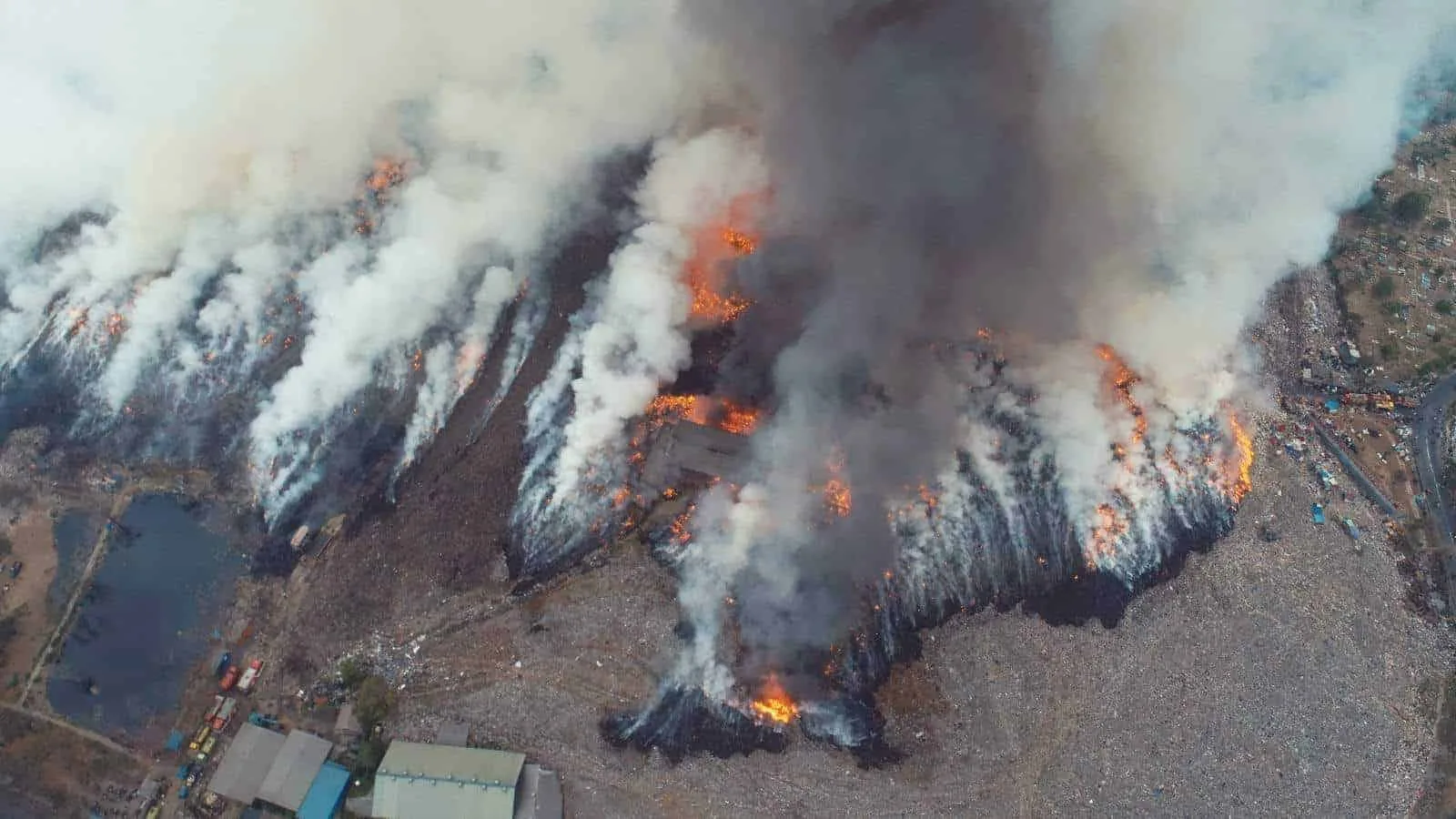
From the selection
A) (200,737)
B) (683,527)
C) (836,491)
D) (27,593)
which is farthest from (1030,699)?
(27,593)

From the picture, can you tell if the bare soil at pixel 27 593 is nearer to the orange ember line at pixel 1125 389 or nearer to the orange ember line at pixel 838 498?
the orange ember line at pixel 838 498

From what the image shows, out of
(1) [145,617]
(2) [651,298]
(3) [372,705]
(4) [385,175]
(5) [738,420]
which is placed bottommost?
(1) [145,617]

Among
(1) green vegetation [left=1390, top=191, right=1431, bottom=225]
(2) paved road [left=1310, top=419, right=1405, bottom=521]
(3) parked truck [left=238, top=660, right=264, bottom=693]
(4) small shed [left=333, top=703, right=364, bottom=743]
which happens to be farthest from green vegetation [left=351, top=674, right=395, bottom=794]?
(1) green vegetation [left=1390, top=191, right=1431, bottom=225]

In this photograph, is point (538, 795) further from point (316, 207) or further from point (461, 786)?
point (316, 207)

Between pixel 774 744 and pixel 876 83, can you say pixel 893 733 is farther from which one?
pixel 876 83

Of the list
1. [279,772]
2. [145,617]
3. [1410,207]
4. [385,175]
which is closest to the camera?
[279,772]

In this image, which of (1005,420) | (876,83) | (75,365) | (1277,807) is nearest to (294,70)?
(75,365)

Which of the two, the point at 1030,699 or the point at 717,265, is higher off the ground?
the point at 717,265
